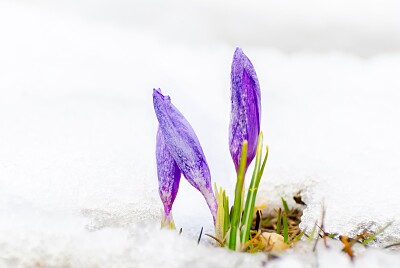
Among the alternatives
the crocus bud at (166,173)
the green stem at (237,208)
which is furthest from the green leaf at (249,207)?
the crocus bud at (166,173)

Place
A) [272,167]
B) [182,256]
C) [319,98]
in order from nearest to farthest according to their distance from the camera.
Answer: [182,256], [272,167], [319,98]

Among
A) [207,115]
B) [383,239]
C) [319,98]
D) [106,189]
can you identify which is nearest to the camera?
[383,239]

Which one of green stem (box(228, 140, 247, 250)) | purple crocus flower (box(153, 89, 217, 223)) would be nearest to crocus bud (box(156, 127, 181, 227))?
purple crocus flower (box(153, 89, 217, 223))

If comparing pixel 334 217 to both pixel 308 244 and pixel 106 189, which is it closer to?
pixel 308 244

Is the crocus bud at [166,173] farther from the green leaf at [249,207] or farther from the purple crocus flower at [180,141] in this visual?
the green leaf at [249,207]

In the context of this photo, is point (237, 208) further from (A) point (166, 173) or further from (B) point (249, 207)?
(A) point (166, 173)

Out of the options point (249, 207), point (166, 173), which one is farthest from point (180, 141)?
point (249, 207)

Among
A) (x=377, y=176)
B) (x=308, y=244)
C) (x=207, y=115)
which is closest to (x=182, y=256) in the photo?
(x=308, y=244)
